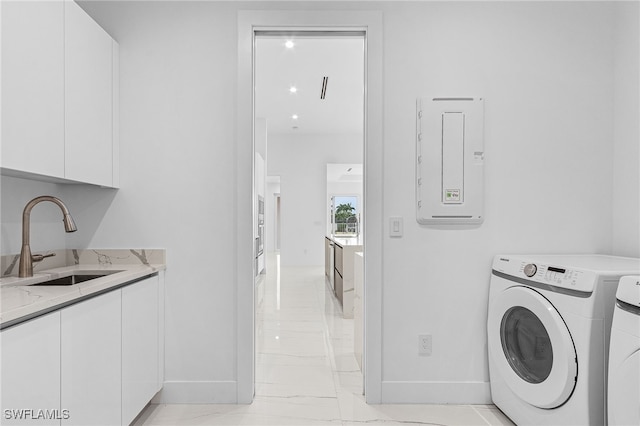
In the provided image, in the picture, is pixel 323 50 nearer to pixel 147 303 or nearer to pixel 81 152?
pixel 81 152

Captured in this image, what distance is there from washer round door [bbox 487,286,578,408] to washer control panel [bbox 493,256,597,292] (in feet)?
0.25

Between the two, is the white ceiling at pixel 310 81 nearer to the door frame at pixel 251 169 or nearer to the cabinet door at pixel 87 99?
the door frame at pixel 251 169

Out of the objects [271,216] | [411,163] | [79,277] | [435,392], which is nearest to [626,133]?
[411,163]

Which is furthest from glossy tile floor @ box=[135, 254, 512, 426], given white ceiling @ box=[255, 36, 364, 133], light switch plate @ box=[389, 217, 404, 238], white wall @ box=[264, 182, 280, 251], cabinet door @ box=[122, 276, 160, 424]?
white wall @ box=[264, 182, 280, 251]

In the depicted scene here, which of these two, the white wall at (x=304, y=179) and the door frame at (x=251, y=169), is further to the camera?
the white wall at (x=304, y=179)

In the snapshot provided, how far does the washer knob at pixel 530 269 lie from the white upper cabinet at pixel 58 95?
2.19 meters

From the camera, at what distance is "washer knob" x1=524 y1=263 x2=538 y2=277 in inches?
67.5

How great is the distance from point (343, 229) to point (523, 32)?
7462 mm

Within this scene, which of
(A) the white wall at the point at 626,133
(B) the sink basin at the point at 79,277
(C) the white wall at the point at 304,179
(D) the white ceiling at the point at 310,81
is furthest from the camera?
(C) the white wall at the point at 304,179

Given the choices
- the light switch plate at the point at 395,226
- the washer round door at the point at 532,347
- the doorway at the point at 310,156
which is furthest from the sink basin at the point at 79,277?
the washer round door at the point at 532,347

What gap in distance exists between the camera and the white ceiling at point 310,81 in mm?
3693

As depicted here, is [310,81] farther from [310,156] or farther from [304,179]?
[304,179]

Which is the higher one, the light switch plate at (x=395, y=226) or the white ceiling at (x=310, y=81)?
the white ceiling at (x=310, y=81)

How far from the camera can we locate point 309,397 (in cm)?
215
